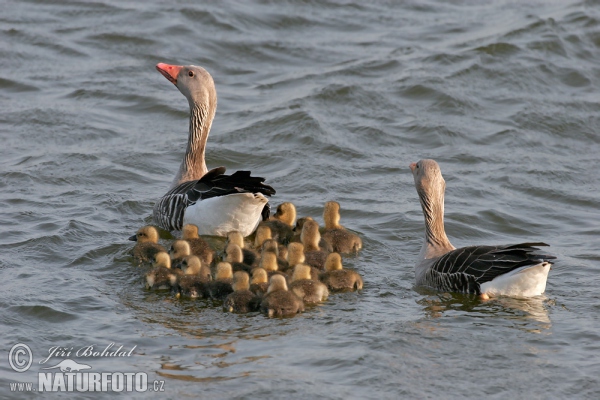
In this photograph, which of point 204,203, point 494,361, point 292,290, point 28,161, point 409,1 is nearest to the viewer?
point 494,361

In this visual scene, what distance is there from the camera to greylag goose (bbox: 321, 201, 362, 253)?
36.7 ft

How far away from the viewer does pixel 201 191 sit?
38.1 feet

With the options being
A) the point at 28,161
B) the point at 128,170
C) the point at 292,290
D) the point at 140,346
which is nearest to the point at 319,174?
the point at 128,170

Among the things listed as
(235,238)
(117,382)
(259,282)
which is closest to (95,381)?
(117,382)

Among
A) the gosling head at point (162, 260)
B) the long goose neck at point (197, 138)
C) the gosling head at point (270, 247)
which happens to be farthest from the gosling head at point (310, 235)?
the long goose neck at point (197, 138)

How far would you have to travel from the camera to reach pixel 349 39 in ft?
67.5

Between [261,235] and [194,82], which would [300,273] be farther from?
[194,82]

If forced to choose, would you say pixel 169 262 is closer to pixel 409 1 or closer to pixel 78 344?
pixel 78 344

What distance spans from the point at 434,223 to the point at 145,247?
125 inches

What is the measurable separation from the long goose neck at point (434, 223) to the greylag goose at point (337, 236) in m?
0.89

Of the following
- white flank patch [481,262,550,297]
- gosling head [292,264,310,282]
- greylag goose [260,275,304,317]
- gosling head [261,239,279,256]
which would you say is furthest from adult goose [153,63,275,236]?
white flank patch [481,262,550,297]

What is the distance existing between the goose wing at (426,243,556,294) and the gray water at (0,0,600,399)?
202 mm

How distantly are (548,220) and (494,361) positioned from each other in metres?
5.43

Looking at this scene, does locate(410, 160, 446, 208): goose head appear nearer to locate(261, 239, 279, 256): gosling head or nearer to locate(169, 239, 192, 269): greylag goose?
locate(261, 239, 279, 256): gosling head
